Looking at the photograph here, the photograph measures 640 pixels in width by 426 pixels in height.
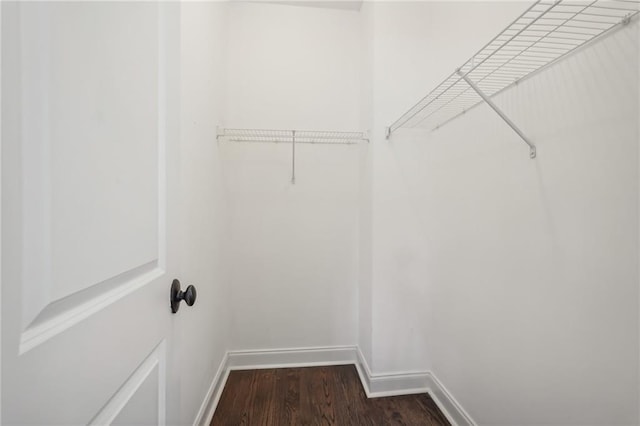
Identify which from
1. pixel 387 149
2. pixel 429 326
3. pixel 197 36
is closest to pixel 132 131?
pixel 197 36

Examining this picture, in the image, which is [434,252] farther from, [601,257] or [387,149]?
[601,257]

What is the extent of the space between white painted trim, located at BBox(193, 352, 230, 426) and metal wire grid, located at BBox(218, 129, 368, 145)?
1502 millimetres

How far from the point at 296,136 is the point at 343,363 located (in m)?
1.67

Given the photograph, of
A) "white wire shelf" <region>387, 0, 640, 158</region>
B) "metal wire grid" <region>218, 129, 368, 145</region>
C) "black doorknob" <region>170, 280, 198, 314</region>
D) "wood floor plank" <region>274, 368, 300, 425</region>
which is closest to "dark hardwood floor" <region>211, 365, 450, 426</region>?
"wood floor plank" <region>274, 368, 300, 425</region>

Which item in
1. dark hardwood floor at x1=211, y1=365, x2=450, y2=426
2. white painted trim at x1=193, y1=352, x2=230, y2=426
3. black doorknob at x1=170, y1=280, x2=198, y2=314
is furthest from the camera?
dark hardwood floor at x1=211, y1=365, x2=450, y2=426

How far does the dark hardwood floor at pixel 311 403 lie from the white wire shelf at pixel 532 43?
1.48 meters

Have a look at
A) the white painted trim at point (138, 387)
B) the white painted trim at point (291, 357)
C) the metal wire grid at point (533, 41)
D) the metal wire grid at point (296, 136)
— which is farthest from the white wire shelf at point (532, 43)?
the white painted trim at point (291, 357)

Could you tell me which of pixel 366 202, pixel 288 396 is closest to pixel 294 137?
pixel 366 202

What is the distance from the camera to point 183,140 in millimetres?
1033

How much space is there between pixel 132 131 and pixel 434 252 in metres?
1.56

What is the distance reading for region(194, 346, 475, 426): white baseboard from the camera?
136 centimetres

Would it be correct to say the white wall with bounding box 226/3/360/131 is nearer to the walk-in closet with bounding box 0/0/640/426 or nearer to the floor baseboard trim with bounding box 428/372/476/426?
the walk-in closet with bounding box 0/0/640/426

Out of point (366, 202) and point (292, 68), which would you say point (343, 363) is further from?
point (292, 68)

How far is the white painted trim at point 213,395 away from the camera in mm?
A: 1272
